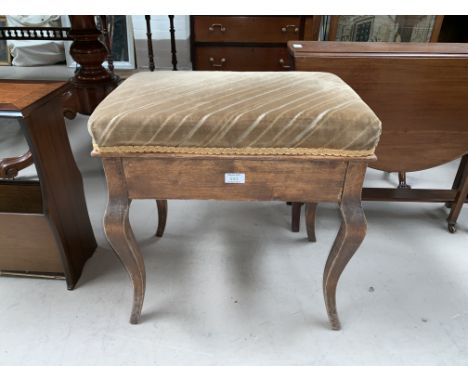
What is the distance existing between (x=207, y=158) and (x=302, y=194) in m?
0.23

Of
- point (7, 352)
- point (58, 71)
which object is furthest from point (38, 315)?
point (58, 71)

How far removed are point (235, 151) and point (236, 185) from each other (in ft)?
0.28

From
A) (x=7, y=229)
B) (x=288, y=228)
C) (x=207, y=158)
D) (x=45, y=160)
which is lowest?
(x=288, y=228)

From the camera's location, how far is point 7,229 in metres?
1.13

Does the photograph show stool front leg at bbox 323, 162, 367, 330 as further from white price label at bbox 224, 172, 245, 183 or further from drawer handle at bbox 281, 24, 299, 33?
drawer handle at bbox 281, 24, 299, 33

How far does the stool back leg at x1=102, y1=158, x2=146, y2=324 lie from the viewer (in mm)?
828

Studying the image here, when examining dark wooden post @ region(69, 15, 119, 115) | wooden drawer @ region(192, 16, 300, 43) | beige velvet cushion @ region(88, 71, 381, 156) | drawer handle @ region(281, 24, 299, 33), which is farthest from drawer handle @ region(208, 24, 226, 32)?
beige velvet cushion @ region(88, 71, 381, 156)

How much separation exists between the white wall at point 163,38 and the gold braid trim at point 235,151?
6.69 ft

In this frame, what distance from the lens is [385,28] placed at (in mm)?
2180

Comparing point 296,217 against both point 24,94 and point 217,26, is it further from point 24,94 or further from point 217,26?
point 217,26

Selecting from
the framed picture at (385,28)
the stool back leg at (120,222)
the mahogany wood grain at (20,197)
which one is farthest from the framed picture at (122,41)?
the stool back leg at (120,222)

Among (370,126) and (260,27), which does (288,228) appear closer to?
(370,126)

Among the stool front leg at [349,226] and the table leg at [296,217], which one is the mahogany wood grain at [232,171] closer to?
the stool front leg at [349,226]

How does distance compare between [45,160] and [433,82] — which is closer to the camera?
[45,160]
